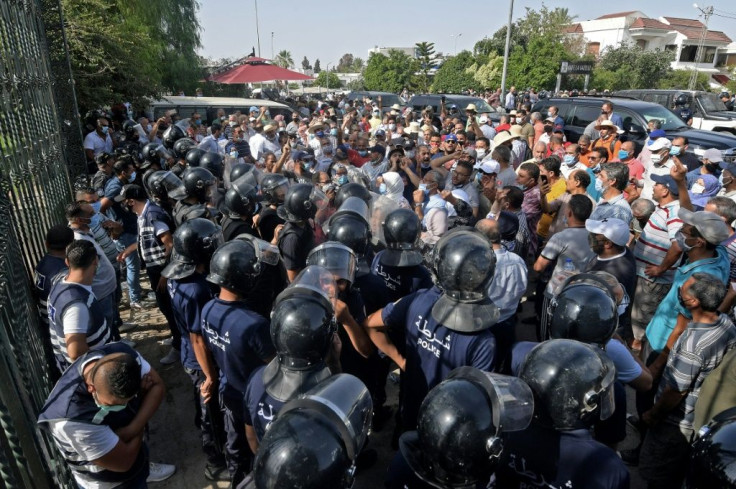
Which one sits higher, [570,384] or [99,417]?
[570,384]

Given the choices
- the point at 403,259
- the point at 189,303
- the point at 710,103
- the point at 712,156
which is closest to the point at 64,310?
the point at 189,303

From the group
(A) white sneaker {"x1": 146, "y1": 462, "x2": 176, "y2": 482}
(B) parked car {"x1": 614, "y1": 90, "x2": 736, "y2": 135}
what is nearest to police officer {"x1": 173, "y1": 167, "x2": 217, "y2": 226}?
(A) white sneaker {"x1": 146, "y1": 462, "x2": 176, "y2": 482}

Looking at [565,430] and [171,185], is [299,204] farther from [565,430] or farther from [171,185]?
[565,430]

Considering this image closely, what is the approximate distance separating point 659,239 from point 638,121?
7.22 m

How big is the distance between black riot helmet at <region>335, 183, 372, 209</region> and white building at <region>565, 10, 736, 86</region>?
5940 centimetres

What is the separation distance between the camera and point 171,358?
493 cm

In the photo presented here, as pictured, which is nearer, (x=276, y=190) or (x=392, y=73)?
(x=276, y=190)

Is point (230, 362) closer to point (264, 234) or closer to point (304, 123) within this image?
point (264, 234)

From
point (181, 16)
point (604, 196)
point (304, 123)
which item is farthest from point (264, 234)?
point (181, 16)

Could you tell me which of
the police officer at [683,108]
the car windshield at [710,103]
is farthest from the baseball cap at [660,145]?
the car windshield at [710,103]

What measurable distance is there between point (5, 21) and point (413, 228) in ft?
13.6

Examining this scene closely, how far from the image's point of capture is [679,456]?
292cm

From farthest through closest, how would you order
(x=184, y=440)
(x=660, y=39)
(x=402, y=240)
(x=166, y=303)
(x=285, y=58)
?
(x=285, y=58)
(x=660, y=39)
(x=166, y=303)
(x=184, y=440)
(x=402, y=240)

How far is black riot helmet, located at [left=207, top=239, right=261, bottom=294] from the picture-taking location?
2.84 metres
